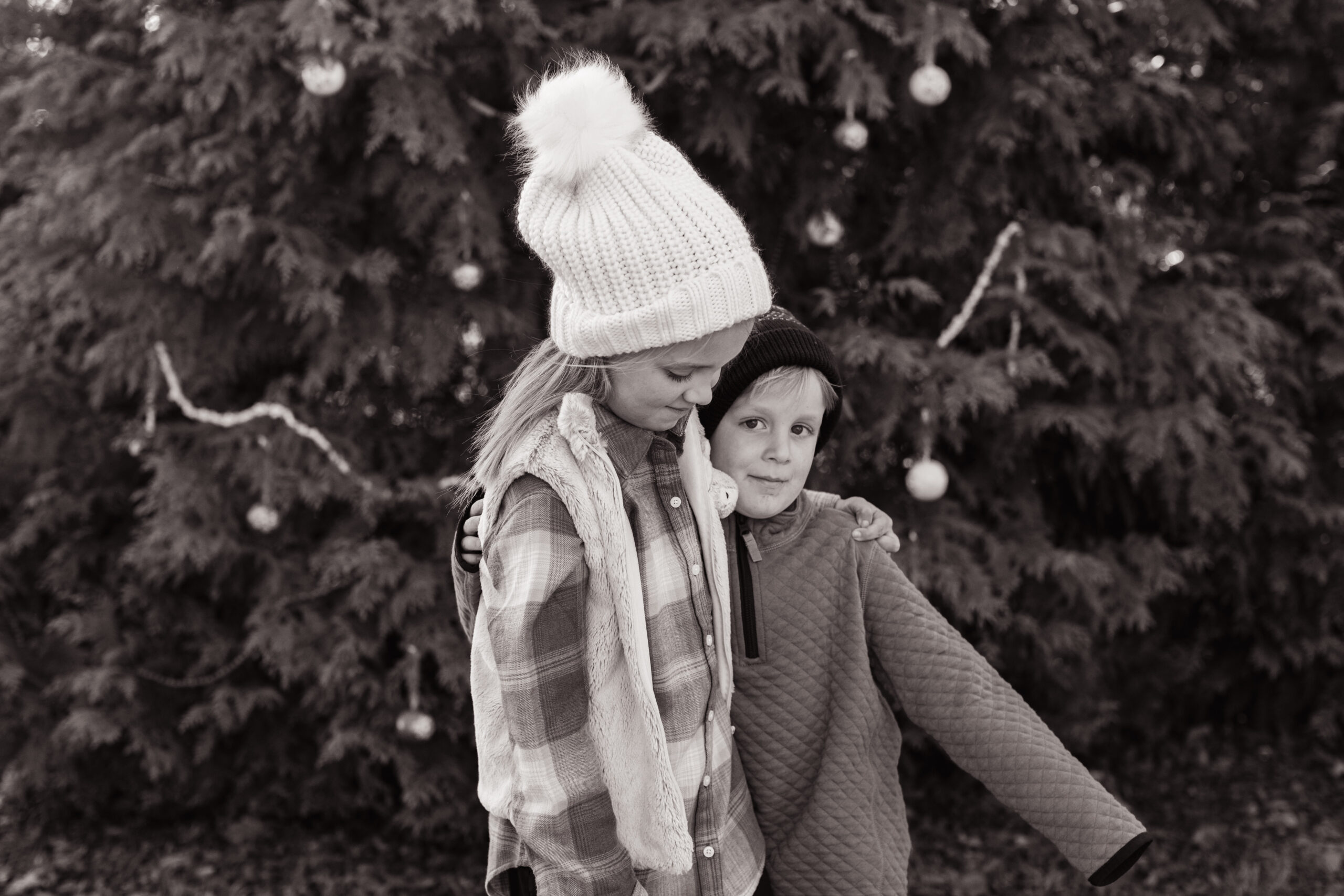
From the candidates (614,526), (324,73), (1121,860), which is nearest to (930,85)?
(324,73)

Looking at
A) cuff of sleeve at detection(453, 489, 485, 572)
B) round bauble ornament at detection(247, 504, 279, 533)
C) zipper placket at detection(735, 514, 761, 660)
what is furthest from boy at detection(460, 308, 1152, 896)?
round bauble ornament at detection(247, 504, 279, 533)

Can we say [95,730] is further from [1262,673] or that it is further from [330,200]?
[1262,673]

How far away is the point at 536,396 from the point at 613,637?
1.29ft

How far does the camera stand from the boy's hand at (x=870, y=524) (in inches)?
81.8

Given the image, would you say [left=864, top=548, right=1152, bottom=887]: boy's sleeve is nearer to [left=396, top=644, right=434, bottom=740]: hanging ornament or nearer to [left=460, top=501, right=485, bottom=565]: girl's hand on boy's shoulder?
[left=460, top=501, right=485, bottom=565]: girl's hand on boy's shoulder

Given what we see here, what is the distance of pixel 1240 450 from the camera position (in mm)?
4125

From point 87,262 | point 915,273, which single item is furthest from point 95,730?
point 915,273

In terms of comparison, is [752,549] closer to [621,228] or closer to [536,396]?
[536,396]

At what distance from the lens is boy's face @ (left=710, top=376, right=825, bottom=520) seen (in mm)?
2047

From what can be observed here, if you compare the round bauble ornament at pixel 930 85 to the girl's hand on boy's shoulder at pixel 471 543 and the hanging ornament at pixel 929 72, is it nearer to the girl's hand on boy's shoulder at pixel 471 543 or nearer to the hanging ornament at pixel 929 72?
the hanging ornament at pixel 929 72

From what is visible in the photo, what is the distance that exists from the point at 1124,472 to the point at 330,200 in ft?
8.99

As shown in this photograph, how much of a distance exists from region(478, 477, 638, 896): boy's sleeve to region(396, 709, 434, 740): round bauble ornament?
6.52ft

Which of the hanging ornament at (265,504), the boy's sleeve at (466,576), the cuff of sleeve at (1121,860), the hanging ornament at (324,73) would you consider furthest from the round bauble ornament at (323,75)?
the cuff of sleeve at (1121,860)

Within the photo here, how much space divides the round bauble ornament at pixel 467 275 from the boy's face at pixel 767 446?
1682 millimetres
